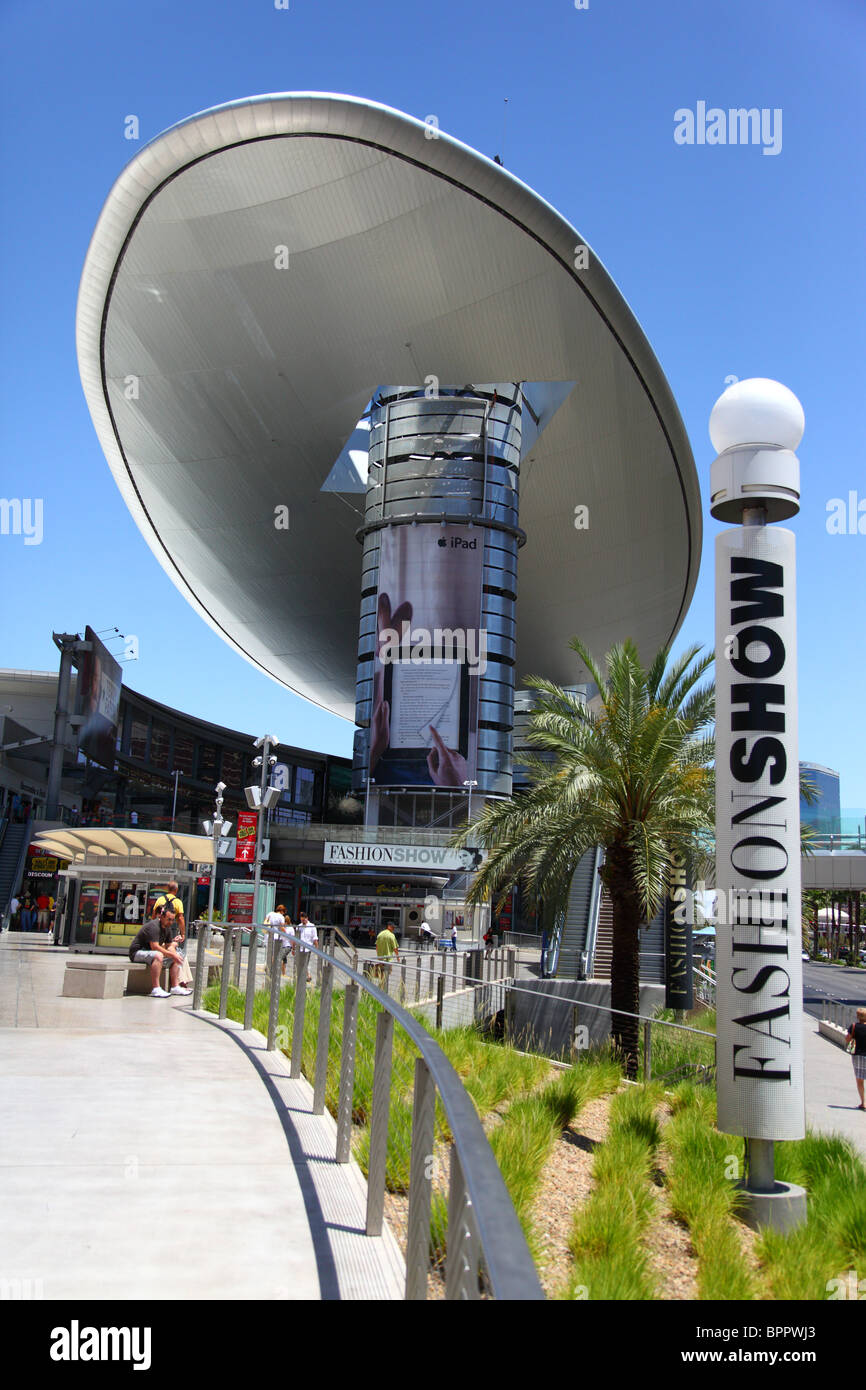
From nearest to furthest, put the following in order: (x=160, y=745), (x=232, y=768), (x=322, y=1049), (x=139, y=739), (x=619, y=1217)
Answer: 1. (x=322, y=1049)
2. (x=619, y=1217)
3. (x=139, y=739)
4. (x=160, y=745)
5. (x=232, y=768)

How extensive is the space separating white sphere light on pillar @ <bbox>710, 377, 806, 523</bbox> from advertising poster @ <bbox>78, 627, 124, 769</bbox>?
1618 inches

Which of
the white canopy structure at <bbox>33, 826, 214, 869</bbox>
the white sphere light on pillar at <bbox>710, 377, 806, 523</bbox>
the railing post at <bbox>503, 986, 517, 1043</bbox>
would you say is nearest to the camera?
the white sphere light on pillar at <bbox>710, 377, 806, 523</bbox>

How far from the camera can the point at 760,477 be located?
29.2 feet

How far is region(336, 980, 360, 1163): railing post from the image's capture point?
4.91 metres

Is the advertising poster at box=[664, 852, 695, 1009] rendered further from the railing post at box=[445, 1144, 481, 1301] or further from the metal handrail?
the railing post at box=[445, 1144, 481, 1301]

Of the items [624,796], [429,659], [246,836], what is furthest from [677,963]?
[429,659]

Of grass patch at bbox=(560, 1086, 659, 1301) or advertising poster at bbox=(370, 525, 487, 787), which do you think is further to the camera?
advertising poster at bbox=(370, 525, 487, 787)

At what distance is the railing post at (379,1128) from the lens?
13.1ft

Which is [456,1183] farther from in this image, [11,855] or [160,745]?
[160,745]

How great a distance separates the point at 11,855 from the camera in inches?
1617

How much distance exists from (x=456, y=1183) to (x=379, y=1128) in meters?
1.56

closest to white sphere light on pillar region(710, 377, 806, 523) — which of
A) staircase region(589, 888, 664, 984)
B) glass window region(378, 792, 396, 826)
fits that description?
staircase region(589, 888, 664, 984)

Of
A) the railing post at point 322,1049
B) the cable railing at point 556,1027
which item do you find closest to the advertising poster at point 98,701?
the cable railing at point 556,1027
